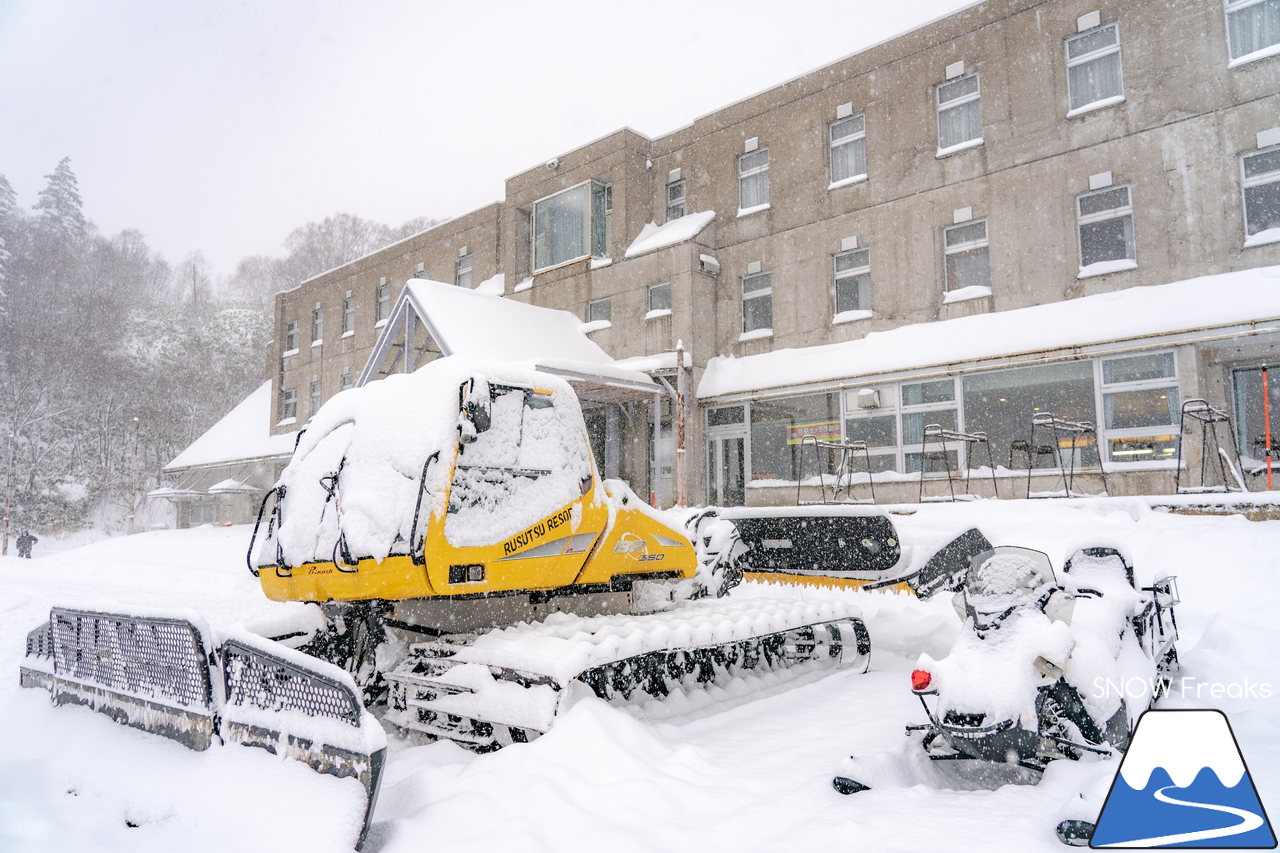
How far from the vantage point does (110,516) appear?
41.6 m

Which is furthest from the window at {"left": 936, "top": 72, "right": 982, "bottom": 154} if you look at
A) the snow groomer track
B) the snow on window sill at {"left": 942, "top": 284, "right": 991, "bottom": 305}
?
the snow groomer track

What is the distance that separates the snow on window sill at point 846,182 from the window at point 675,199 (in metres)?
4.54

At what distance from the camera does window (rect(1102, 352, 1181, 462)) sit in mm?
13039

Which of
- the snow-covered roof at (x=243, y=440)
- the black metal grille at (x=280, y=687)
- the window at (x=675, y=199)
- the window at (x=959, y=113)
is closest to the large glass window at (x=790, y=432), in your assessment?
the window at (x=959, y=113)

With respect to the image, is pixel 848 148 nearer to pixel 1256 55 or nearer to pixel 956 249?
pixel 956 249

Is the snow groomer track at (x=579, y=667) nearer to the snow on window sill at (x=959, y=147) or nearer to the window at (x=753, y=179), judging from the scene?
the snow on window sill at (x=959, y=147)

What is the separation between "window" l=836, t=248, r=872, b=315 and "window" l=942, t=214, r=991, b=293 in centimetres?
167

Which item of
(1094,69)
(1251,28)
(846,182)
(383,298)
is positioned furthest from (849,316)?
(383,298)

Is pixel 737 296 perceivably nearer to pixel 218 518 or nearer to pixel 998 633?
pixel 998 633

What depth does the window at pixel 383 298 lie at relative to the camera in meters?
28.6

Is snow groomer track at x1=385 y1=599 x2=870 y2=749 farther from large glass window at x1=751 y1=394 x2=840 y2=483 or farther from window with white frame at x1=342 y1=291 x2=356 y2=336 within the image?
window with white frame at x1=342 y1=291 x2=356 y2=336

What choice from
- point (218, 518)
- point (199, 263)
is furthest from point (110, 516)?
point (199, 263)

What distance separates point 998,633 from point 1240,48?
14381 mm

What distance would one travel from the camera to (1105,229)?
14.5 m
